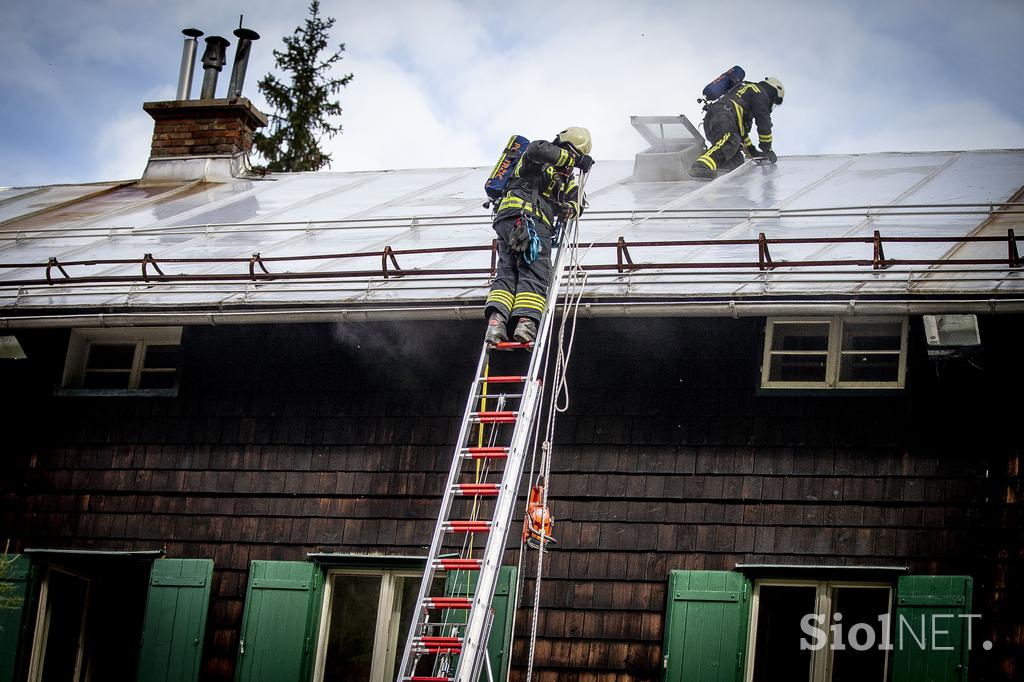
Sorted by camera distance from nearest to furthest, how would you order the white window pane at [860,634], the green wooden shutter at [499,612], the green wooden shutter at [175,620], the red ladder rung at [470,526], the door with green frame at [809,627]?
the red ladder rung at [470,526]
the door with green frame at [809,627]
the white window pane at [860,634]
the green wooden shutter at [499,612]
the green wooden shutter at [175,620]

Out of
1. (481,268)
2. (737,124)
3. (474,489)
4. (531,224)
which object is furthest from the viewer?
(737,124)

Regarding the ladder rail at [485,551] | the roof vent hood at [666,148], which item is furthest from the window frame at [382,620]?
the roof vent hood at [666,148]

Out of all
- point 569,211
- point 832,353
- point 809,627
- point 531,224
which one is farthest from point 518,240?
point 809,627

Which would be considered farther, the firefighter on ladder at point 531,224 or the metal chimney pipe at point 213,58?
the metal chimney pipe at point 213,58

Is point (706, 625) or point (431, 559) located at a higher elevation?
point (431, 559)

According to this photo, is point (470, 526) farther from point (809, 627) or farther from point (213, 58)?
point (213, 58)

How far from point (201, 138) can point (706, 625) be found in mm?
9081

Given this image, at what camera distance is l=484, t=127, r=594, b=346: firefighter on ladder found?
915 cm

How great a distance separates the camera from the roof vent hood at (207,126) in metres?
15.4

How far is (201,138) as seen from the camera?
15570 mm

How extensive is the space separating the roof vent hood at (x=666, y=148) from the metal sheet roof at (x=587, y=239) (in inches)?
9.4

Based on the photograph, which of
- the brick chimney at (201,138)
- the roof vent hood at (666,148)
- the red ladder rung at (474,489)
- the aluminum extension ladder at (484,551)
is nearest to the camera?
the aluminum extension ladder at (484,551)

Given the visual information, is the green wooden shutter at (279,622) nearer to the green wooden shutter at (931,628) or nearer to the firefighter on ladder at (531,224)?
the firefighter on ladder at (531,224)

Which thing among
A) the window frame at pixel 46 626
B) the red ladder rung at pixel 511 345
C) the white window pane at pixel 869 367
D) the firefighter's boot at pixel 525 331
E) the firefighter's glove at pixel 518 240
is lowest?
the window frame at pixel 46 626
